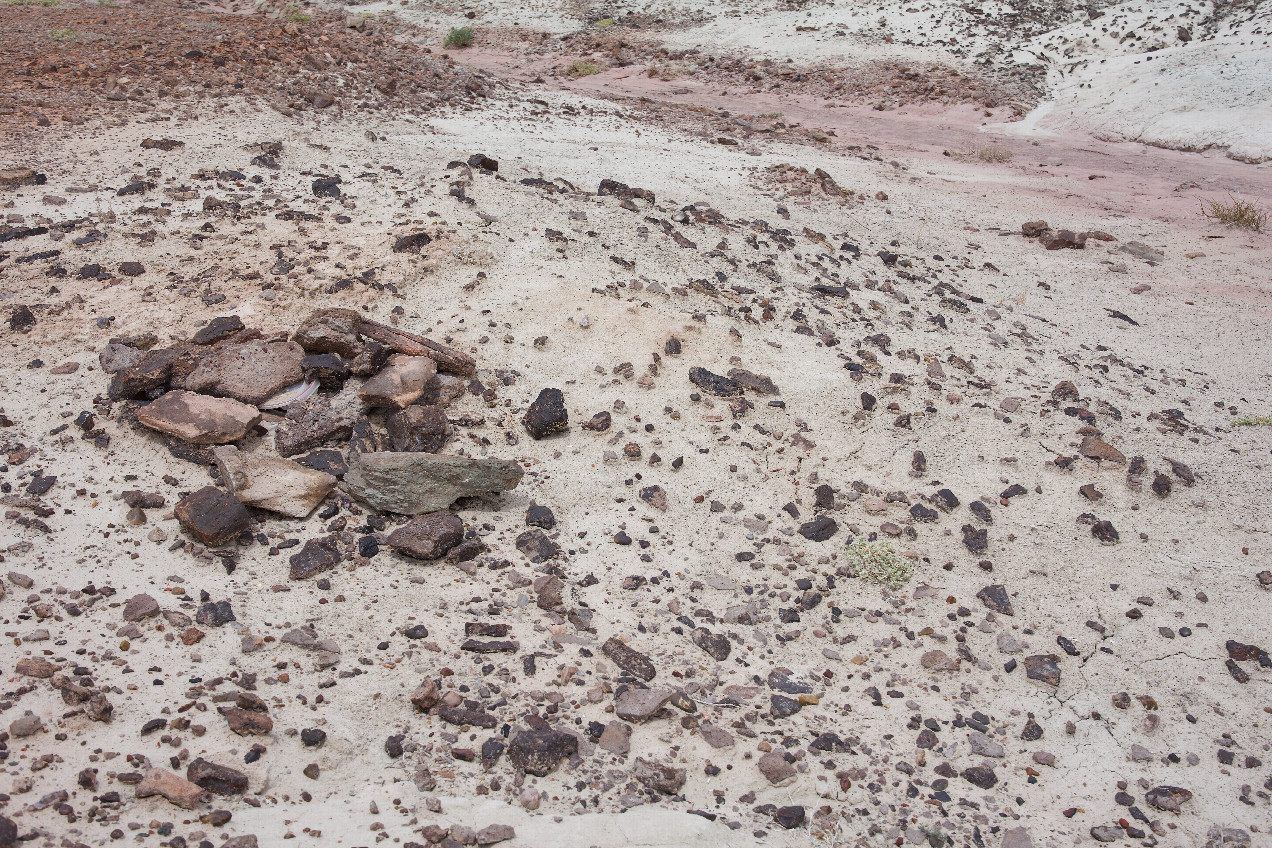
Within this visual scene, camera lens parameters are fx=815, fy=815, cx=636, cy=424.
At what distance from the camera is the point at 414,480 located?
10.6 feet

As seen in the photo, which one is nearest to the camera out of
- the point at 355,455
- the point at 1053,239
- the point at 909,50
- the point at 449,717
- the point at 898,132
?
the point at 449,717

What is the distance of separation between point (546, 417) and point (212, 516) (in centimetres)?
142

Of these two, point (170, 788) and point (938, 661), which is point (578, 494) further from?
point (170, 788)

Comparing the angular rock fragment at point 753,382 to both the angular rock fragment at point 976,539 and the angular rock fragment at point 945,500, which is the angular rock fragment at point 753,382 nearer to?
the angular rock fragment at point 945,500

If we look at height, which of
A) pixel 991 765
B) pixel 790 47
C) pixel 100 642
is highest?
pixel 790 47

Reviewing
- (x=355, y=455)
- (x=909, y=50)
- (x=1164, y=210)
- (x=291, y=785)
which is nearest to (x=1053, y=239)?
(x=1164, y=210)

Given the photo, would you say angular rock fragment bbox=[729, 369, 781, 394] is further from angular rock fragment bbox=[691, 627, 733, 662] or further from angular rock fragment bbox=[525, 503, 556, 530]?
angular rock fragment bbox=[691, 627, 733, 662]

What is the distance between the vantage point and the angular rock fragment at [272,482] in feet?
10.2

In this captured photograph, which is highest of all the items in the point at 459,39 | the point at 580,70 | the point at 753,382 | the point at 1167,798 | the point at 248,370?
the point at 459,39

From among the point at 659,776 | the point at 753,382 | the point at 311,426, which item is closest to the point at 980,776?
the point at 659,776

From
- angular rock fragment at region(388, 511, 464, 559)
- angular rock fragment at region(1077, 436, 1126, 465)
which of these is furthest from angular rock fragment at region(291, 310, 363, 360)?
angular rock fragment at region(1077, 436, 1126, 465)

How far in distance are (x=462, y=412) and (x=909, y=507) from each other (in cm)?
209

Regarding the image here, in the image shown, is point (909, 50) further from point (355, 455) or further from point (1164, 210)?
point (355, 455)

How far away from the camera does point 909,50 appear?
1315 centimetres
